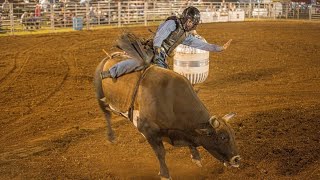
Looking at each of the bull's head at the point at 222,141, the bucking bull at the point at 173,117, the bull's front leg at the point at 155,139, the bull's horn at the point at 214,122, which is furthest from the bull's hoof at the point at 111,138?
the bull's horn at the point at 214,122

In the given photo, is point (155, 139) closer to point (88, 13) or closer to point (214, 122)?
point (214, 122)

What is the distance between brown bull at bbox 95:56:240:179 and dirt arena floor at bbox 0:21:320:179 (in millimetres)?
965

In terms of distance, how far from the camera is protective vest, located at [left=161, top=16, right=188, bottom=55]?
5538 mm

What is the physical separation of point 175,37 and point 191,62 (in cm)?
309

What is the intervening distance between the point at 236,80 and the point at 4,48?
990 cm

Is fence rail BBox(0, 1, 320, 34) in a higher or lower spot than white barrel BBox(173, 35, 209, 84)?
higher

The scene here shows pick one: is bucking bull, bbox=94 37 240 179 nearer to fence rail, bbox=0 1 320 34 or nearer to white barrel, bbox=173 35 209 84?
white barrel, bbox=173 35 209 84

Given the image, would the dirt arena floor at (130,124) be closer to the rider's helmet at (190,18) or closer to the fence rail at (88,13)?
the rider's helmet at (190,18)

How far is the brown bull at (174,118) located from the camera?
4656 millimetres

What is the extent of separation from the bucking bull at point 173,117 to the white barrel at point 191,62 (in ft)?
10.8

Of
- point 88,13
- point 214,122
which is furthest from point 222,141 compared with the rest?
point 88,13

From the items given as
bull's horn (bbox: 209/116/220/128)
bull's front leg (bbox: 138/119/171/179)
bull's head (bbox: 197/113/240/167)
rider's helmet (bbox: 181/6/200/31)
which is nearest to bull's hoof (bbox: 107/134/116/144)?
bull's front leg (bbox: 138/119/171/179)

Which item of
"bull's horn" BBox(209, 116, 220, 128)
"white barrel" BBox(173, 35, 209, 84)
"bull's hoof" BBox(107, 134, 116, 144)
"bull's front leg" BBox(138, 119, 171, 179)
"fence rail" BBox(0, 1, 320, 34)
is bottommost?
"bull's hoof" BBox(107, 134, 116, 144)

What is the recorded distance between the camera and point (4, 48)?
17172 mm
